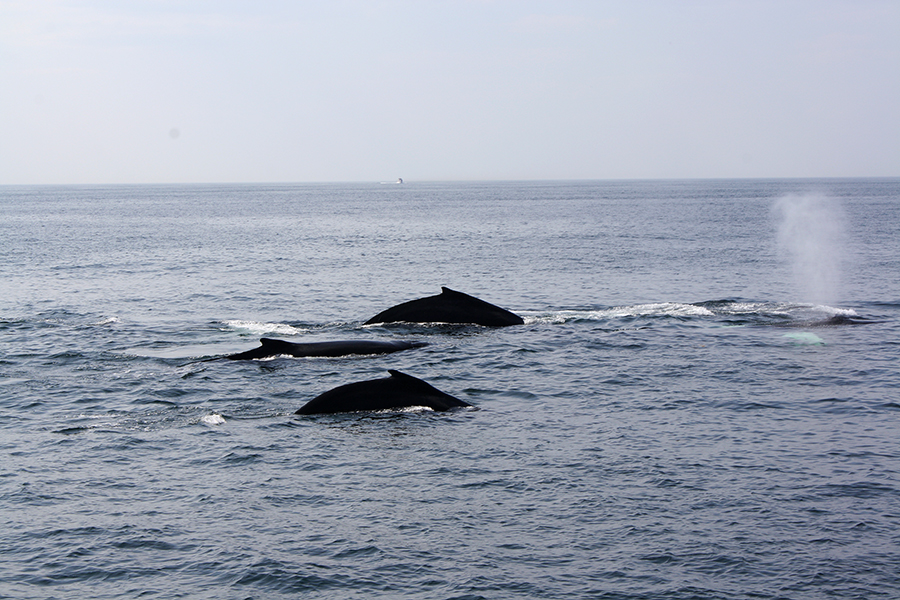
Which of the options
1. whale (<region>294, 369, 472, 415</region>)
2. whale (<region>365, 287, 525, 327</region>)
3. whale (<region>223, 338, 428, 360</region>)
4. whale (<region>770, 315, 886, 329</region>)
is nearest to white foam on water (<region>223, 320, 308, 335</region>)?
whale (<region>365, 287, 525, 327</region>)

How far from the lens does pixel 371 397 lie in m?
20.3

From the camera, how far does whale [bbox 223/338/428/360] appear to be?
26469mm

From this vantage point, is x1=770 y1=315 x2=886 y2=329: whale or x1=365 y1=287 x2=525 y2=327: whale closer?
x1=770 y1=315 x2=886 y2=329: whale

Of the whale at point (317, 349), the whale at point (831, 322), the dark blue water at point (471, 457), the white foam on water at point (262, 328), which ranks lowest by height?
the dark blue water at point (471, 457)

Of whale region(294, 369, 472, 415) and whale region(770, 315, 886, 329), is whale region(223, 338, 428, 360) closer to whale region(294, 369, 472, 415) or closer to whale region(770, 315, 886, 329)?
whale region(294, 369, 472, 415)

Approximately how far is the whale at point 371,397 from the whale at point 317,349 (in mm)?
5896

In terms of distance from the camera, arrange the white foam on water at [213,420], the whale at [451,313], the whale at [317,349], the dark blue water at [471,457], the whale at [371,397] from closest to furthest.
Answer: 1. the dark blue water at [471,457]
2. the white foam on water at [213,420]
3. the whale at [371,397]
4. the whale at [317,349]
5. the whale at [451,313]

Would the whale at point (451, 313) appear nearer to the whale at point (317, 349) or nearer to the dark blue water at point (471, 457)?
the dark blue water at point (471, 457)

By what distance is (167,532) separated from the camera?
45.1ft

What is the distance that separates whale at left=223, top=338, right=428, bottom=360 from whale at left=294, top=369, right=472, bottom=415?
5896 mm

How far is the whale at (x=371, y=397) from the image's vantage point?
20.3 metres

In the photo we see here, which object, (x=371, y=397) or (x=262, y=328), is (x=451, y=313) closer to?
(x=262, y=328)

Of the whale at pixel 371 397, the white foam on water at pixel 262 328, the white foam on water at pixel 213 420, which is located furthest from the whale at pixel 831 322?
the white foam on water at pixel 213 420

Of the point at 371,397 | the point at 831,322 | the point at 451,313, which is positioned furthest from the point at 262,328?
the point at 831,322
